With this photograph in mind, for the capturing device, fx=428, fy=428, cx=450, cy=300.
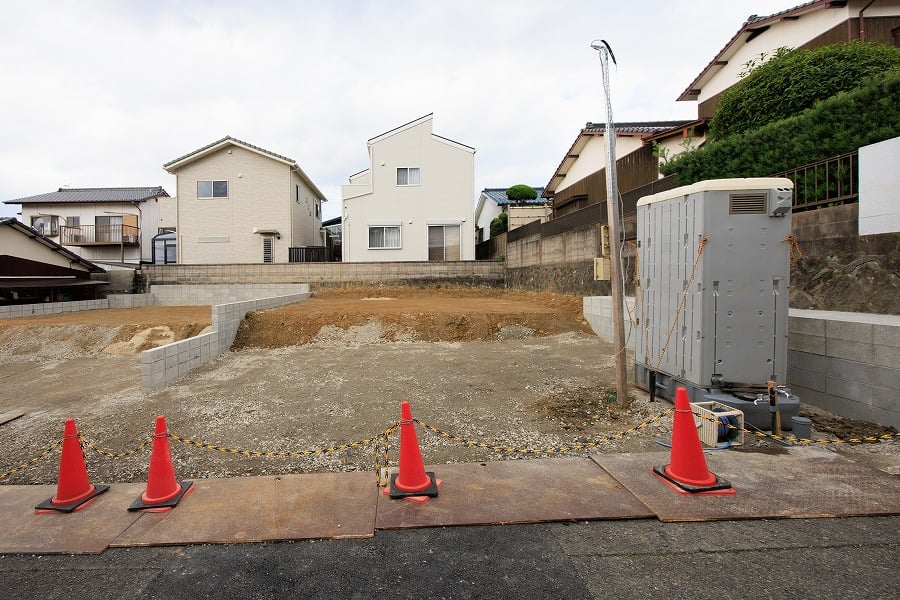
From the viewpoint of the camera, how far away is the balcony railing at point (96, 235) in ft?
82.5

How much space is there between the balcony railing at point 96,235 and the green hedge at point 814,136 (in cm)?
2943

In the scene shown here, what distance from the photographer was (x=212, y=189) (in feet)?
62.7

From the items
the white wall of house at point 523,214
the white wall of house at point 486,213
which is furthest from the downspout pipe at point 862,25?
the white wall of house at point 486,213

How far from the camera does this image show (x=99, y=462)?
3811 millimetres

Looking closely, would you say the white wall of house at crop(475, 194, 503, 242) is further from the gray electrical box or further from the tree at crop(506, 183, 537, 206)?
the gray electrical box

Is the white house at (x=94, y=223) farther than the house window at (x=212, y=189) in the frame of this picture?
Yes

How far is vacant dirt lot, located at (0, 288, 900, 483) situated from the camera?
13.0ft

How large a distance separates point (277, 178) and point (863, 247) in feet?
64.2

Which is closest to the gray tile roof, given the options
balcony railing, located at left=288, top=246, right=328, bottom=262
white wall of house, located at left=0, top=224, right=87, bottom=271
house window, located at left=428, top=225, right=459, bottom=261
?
house window, located at left=428, top=225, right=459, bottom=261

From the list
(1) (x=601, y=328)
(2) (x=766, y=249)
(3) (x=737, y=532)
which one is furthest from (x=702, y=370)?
(1) (x=601, y=328)

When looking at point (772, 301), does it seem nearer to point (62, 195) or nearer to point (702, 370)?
point (702, 370)

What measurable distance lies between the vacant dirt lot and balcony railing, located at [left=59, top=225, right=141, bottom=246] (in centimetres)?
1655

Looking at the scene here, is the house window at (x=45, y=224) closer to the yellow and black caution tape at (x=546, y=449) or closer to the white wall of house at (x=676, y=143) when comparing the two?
the yellow and black caution tape at (x=546, y=449)

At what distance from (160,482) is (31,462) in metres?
1.87
